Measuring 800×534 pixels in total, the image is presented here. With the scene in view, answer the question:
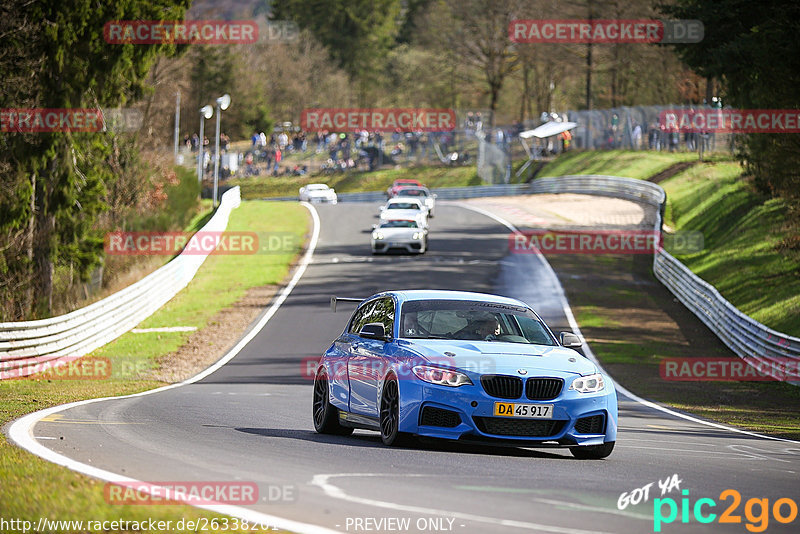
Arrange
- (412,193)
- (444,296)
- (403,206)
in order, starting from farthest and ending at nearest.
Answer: (412,193)
(403,206)
(444,296)

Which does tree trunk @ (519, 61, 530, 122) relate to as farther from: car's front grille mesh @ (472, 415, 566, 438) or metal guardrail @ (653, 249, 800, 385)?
car's front grille mesh @ (472, 415, 566, 438)

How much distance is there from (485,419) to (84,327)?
1825 centimetres

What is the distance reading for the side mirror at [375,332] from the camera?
36.9 feet

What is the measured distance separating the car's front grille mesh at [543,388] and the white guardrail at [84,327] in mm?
13830

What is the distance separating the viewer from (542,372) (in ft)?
34.1

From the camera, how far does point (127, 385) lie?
70.1 ft

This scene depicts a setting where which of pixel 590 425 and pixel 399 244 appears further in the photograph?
pixel 399 244

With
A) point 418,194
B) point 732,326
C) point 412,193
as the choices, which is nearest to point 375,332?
point 732,326

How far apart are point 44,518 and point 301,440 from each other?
5.26 metres

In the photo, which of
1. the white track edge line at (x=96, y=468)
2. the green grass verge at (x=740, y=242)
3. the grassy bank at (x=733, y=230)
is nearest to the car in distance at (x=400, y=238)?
the green grass verge at (x=740, y=242)

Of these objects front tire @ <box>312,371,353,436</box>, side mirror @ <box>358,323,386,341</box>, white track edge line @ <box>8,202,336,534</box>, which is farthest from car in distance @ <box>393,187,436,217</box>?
side mirror @ <box>358,323,386,341</box>

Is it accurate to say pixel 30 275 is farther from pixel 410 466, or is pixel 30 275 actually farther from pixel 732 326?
pixel 410 466

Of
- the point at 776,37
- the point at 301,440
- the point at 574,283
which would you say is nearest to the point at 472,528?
the point at 301,440

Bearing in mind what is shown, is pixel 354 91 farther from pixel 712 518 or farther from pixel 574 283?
pixel 712 518
